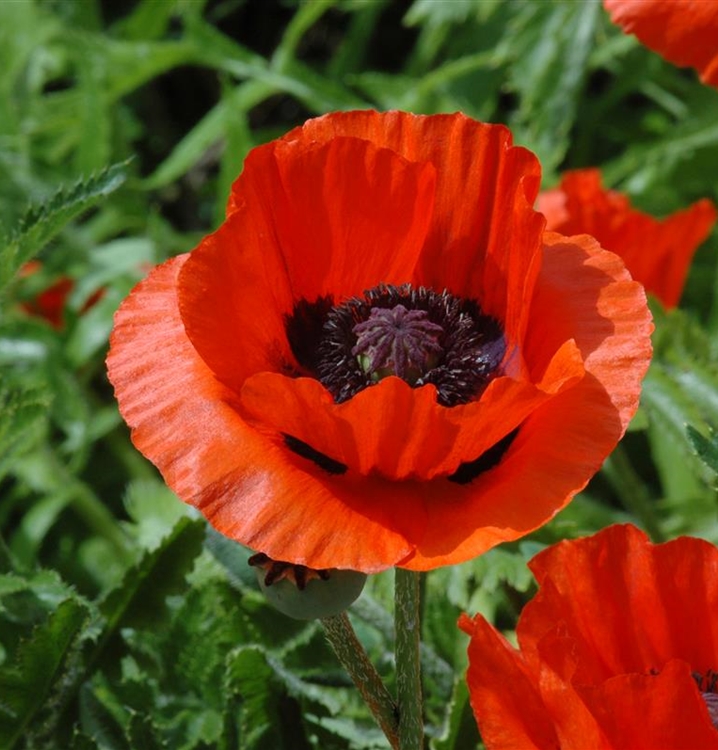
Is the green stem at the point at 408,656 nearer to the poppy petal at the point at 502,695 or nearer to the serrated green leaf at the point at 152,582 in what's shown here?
the poppy petal at the point at 502,695

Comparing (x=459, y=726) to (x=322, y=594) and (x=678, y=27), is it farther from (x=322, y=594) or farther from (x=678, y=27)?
(x=678, y=27)

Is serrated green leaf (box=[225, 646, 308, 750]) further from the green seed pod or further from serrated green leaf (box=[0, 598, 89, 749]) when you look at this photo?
the green seed pod

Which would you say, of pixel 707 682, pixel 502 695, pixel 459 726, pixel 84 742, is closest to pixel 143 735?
pixel 84 742

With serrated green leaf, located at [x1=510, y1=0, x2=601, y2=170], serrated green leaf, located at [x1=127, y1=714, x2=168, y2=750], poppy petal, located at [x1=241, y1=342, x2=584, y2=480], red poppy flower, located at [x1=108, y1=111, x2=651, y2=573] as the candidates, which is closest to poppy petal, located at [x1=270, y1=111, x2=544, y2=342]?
red poppy flower, located at [x1=108, y1=111, x2=651, y2=573]

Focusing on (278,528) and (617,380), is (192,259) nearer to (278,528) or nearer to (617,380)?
(278,528)

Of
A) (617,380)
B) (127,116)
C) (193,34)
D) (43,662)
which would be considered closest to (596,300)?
(617,380)
